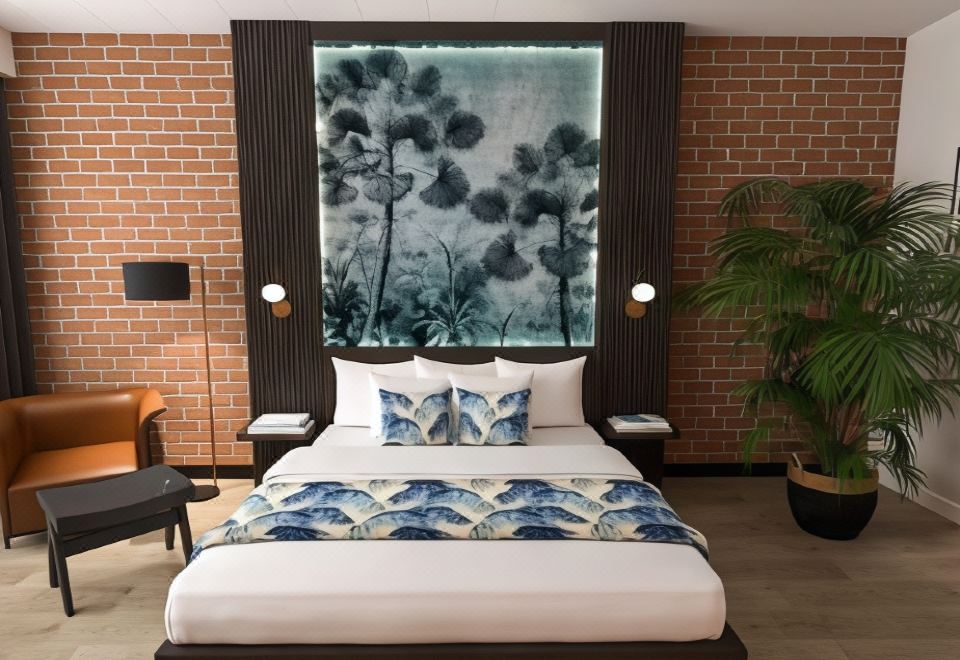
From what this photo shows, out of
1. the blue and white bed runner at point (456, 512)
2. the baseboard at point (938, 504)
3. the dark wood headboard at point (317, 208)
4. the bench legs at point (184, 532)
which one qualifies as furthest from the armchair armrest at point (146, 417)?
the baseboard at point (938, 504)

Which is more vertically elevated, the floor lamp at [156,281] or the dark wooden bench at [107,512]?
the floor lamp at [156,281]

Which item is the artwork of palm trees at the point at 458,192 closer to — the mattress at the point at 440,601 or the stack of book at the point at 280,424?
the stack of book at the point at 280,424

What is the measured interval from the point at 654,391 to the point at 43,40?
467 centimetres

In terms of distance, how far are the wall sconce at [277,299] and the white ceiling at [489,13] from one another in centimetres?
168

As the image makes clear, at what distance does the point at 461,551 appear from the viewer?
2.30m

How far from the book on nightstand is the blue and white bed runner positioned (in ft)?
3.09

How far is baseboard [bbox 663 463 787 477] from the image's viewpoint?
4441 mm

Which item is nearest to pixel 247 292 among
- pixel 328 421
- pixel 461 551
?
pixel 328 421

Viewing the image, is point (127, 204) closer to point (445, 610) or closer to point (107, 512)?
point (107, 512)

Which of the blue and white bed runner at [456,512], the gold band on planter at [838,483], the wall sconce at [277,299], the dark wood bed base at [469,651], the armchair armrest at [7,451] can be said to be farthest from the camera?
the wall sconce at [277,299]

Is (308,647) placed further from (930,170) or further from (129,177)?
(930,170)

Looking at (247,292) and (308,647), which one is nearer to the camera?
(308,647)

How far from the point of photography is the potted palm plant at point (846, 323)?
300cm

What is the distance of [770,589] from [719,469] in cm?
153
